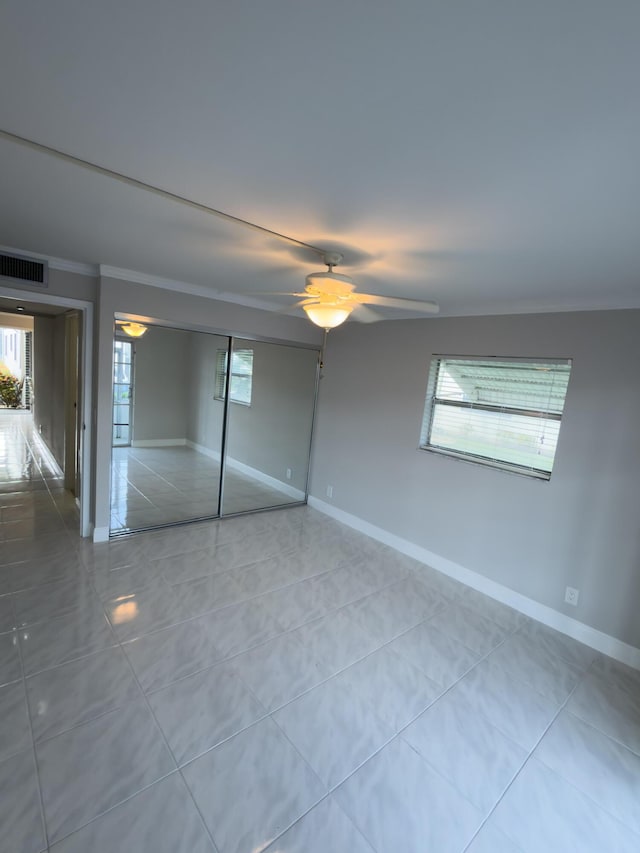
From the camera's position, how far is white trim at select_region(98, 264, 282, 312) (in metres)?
3.14

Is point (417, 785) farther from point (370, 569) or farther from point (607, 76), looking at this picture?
point (607, 76)

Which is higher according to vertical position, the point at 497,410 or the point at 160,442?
the point at 497,410

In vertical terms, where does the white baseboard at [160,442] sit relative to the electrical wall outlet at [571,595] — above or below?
above

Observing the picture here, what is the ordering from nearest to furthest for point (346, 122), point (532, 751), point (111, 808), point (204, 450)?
point (346, 122) → point (111, 808) → point (532, 751) → point (204, 450)

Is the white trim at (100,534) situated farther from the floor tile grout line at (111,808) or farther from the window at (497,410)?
the window at (497,410)

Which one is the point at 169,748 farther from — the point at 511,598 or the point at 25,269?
the point at 25,269

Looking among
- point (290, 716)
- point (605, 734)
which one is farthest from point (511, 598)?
point (290, 716)

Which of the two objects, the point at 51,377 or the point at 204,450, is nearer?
the point at 204,450

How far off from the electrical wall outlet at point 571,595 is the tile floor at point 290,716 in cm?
29

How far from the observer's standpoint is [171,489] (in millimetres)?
4746

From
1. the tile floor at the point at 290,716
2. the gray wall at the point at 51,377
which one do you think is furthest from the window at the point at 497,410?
the gray wall at the point at 51,377

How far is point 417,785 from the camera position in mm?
1656

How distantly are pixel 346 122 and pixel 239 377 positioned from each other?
152 inches

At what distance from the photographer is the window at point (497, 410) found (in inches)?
117
